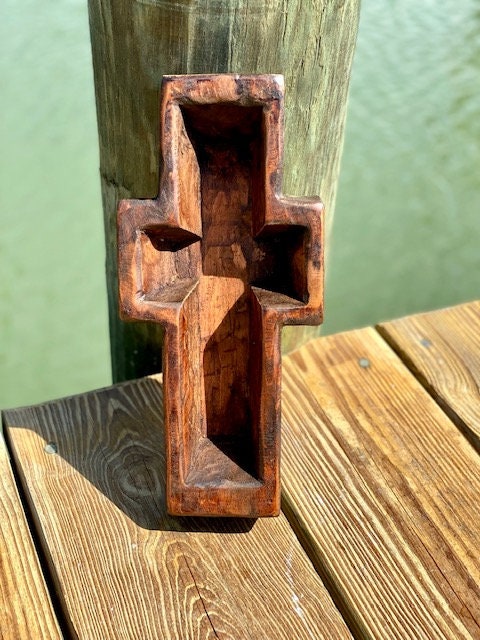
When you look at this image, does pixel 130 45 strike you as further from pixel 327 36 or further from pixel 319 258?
pixel 319 258

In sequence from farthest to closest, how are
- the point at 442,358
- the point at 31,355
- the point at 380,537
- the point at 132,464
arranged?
1. the point at 31,355
2. the point at 442,358
3. the point at 132,464
4. the point at 380,537

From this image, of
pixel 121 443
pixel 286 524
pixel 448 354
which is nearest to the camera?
pixel 286 524

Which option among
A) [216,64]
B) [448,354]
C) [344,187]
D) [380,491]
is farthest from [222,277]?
[344,187]

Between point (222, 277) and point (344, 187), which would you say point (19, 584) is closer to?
point (222, 277)

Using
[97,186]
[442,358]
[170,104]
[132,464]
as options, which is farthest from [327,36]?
[97,186]

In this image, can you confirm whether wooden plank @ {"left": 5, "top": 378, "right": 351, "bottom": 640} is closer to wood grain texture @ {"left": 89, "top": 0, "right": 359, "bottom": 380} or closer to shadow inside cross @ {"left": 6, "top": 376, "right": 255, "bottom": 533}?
shadow inside cross @ {"left": 6, "top": 376, "right": 255, "bottom": 533}

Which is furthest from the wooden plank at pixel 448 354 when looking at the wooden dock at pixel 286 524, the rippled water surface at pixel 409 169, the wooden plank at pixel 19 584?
the rippled water surface at pixel 409 169
